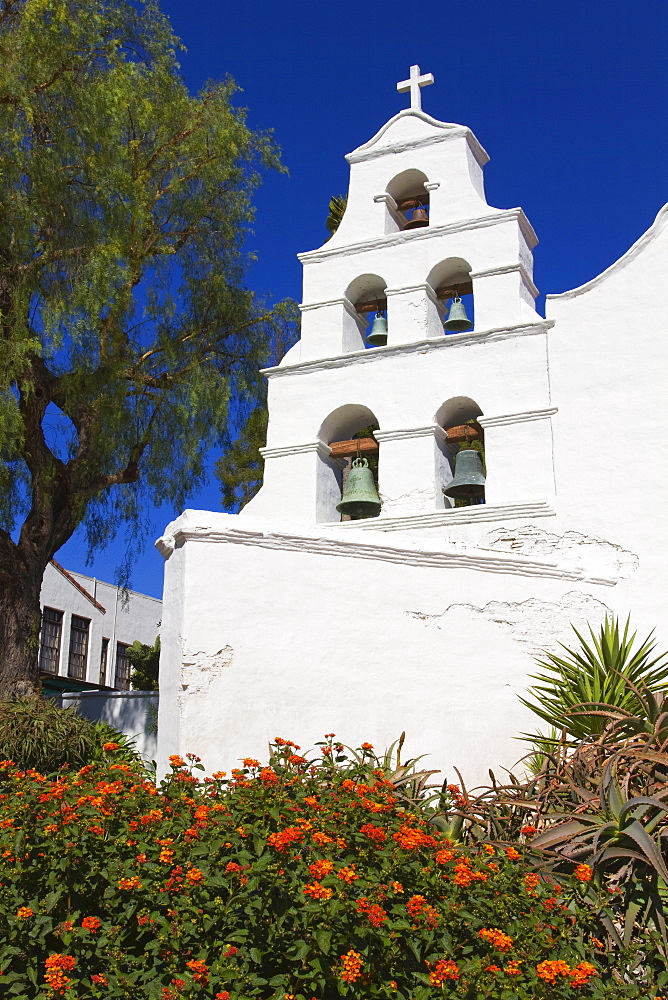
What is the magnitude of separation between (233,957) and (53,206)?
9.85 m

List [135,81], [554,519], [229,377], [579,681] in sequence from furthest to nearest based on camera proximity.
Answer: [229,377]
[135,81]
[554,519]
[579,681]

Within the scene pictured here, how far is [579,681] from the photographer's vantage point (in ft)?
22.8

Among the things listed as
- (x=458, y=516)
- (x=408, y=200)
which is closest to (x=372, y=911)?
(x=458, y=516)

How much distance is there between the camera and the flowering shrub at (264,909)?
351 centimetres

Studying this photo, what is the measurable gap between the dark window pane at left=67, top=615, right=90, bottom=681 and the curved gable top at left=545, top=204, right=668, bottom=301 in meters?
18.1

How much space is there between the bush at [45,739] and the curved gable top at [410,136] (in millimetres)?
7363

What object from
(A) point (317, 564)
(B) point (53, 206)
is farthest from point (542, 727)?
(B) point (53, 206)

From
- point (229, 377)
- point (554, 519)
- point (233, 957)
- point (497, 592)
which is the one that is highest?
point (229, 377)

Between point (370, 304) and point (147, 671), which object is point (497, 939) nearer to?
point (370, 304)

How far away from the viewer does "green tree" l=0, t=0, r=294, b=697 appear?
11.2 meters

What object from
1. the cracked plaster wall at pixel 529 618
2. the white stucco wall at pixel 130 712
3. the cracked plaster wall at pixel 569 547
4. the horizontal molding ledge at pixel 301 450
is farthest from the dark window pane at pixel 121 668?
the cracked plaster wall at pixel 529 618

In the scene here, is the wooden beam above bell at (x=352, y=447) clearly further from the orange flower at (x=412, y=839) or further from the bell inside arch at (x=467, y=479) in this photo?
the orange flower at (x=412, y=839)

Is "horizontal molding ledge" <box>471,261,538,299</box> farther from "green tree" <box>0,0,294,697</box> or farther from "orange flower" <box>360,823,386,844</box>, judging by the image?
"orange flower" <box>360,823,386,844</box>

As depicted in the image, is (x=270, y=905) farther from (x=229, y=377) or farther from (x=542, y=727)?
(x=229, y=377)
